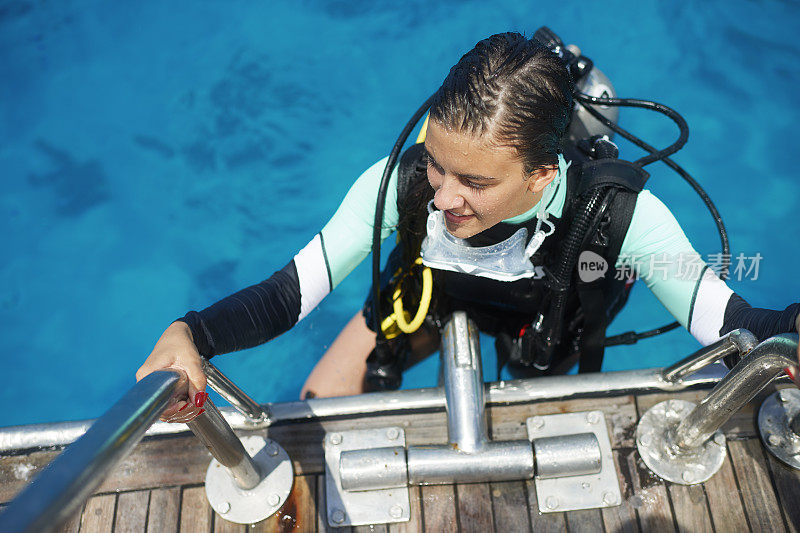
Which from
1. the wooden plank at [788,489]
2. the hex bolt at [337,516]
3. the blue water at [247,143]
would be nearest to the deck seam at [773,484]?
the wooden plank at [788,489]

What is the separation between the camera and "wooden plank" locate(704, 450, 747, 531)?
1534 millimetres

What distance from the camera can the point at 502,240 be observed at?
1790mm

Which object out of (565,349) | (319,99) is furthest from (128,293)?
(565,349)

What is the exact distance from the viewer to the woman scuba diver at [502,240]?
4.42ft

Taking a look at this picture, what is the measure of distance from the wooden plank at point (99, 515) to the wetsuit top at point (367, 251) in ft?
1.71

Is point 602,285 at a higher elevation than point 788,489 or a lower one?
higher

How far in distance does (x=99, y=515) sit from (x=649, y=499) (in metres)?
1.43

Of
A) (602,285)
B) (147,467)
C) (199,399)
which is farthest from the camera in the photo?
(602,285)

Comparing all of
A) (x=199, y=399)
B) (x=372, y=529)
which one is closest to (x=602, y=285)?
(x=372, y=529)

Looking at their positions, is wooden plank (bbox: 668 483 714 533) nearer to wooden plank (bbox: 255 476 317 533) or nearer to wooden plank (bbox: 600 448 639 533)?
wooden plank (bbox: 600 448 639 533)

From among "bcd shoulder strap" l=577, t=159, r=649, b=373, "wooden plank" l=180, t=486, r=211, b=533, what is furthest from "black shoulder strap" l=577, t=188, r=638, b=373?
"wooden plank" l=180, t=486, r=211, b=533

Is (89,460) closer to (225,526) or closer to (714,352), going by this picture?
(225,526)

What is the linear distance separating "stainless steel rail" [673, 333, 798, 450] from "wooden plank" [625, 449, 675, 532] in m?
0.12

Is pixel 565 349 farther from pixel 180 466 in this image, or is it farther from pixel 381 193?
pixel 180 466
